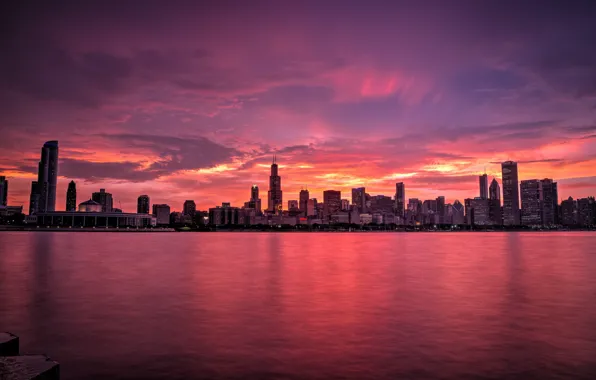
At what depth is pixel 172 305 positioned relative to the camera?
29.1m

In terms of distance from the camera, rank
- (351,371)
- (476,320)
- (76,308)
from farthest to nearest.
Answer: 1. (76,308)
2. (476,320)
3. (351,371)

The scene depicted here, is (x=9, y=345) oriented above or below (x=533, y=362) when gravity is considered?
above

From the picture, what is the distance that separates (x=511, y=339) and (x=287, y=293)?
18426 mm

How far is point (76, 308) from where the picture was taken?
28125mm

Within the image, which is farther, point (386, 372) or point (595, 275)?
point (595, 275)

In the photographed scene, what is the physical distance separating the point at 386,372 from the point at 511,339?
26.2 ft

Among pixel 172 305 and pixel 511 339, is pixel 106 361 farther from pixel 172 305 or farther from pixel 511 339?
pixel 511 339

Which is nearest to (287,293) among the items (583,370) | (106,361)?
(106,361)

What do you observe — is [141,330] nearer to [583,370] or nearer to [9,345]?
[9,345]

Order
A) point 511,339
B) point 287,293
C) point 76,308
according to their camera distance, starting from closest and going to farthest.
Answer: point 511,339 < point 76,308 < point 287,293

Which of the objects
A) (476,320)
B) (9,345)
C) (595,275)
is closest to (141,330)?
(9,345)

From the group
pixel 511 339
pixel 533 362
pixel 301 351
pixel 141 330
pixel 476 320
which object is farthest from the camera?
pixel 476 320

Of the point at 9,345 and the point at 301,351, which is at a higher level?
the point at 9,345

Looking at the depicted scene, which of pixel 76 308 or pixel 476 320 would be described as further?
pixel 76 308
